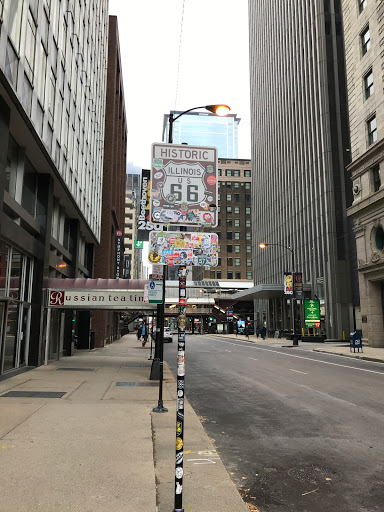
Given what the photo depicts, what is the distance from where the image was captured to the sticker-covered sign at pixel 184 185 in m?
5.01

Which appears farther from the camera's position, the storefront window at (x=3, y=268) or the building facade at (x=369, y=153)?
the building facade at (x=369, y=153)

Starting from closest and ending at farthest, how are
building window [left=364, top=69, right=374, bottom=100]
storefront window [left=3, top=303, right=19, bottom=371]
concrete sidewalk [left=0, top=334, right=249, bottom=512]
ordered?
concrete sidewalk [left=0, top=334, right=249, bottom=512] < storefront window [left=3, top=303, right=19, bottom=371] < building window [left=364, top=69, right=374, bottom=100]

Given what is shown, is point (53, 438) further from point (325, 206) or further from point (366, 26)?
point (325, 206)

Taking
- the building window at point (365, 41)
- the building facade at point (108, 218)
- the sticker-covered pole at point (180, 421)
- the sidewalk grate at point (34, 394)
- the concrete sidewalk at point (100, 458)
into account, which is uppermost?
the building window at point (365, 41)

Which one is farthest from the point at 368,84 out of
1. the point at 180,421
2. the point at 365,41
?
the point at 180,421

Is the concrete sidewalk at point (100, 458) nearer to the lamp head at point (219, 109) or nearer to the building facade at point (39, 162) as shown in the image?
the building facade at point (39, 162)

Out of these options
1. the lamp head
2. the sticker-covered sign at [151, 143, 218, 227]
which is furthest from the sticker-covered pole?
the lamp head

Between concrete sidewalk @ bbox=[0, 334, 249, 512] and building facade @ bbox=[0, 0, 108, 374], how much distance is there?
5.70 m

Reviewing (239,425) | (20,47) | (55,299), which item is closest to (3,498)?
(239,425)

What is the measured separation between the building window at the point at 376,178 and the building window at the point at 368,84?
633cm

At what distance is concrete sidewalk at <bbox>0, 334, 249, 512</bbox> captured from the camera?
15.0 ft

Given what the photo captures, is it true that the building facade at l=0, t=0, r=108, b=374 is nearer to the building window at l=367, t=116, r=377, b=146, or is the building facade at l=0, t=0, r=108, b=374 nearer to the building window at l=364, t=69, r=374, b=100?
the building window at l=367, t=116, r=377, b=146

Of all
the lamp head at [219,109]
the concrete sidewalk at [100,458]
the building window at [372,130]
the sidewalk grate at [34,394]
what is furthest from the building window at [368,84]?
the sidewalk grate at [34,394]

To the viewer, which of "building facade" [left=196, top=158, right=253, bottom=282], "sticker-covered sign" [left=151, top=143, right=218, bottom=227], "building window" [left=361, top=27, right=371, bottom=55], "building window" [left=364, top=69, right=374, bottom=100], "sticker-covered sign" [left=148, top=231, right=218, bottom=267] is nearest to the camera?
"sticker-covered sign" [left=148, top=231, right=218, bottom=267]
